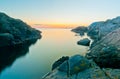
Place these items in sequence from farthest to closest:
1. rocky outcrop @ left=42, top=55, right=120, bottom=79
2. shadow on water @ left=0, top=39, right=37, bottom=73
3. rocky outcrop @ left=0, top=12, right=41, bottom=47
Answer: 1. rocky outcrop @ left=0, top=12, right=41, bottom=47
2. shadow on water @ left=0, top=39, right=37, bottom=73
3. rocky outcrop @ left=42, top=55, right=120, bottom=79

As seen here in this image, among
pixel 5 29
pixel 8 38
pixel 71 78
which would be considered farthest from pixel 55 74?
pixel 5 29

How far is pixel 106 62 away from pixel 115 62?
4.51 ft

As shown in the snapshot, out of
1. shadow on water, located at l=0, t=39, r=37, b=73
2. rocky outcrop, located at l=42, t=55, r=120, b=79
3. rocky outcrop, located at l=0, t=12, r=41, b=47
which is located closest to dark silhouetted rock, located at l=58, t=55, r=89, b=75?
rocky outcrop, located at l=42, t=55, r=120, b=79

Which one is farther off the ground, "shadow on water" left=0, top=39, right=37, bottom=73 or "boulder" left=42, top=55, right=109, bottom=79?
"boulder" left=42, top=55, right=109, bottom=79

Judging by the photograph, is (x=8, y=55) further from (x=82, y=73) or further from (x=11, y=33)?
(x=82, y=73)

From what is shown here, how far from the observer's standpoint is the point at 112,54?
106ft

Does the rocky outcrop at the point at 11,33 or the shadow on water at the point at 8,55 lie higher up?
the rocky outcrop at the point at 11,33

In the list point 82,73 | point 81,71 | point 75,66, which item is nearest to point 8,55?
point 75,66

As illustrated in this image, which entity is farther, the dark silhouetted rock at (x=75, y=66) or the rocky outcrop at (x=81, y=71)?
the dark silhouetted rock at (x=75, y=66)

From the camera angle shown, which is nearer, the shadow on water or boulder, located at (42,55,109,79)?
boulder, located at (42,55,109,79)

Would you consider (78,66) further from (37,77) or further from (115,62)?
(37,77)

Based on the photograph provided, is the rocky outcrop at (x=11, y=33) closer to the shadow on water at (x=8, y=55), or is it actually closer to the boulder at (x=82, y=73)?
the shadow on water at (x=8, y=55)

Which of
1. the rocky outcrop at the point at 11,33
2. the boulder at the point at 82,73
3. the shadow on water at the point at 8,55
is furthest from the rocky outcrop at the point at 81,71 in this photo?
the rocky outcrop at the point at 11,33

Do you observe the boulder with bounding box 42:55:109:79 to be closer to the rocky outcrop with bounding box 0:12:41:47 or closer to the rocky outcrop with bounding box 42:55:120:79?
the rocky outcrop with bounding box 42:55:120:79
